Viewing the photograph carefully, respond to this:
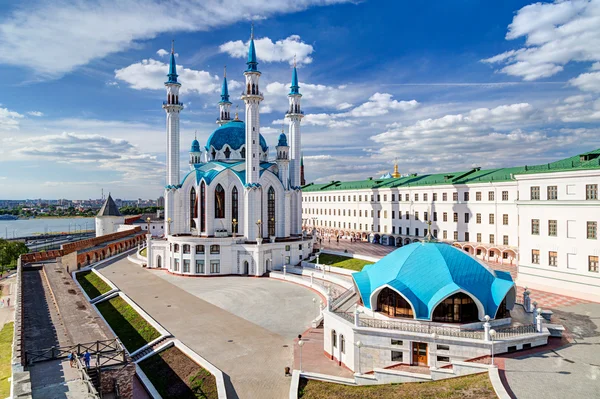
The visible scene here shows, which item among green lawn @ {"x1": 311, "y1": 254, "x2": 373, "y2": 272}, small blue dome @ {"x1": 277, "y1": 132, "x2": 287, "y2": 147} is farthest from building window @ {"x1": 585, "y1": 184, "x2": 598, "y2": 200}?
small blue dome @ {"x1": 277, "y1": 132, "x2": 287, "y2": 147}

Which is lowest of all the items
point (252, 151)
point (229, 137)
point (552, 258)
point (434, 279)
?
point (552, 258)

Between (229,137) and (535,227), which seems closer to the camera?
(535,227)

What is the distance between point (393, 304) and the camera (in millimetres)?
16766

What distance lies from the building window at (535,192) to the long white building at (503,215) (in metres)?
0.07

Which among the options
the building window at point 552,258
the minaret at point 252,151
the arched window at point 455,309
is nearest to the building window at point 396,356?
the arched window at point 455,309

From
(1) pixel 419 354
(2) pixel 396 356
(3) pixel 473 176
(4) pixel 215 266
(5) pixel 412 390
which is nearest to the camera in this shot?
(5) pixel 412 390

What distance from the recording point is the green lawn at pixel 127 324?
2114 cm

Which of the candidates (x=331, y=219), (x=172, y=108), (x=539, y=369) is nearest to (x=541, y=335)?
(x=539, y=369)

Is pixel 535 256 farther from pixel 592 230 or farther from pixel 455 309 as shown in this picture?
pixel 455 309

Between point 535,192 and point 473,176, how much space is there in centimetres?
1386

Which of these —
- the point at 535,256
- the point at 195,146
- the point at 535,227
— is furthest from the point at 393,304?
the point at 195,146

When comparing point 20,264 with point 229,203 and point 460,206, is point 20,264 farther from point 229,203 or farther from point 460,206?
point 460,206

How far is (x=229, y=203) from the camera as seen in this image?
134ft

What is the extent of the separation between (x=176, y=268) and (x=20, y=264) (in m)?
15.0
